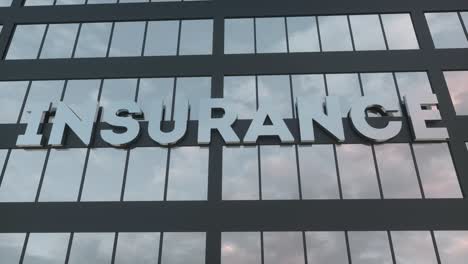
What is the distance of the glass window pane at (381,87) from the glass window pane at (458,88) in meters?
2.75

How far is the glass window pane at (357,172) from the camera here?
17.1m

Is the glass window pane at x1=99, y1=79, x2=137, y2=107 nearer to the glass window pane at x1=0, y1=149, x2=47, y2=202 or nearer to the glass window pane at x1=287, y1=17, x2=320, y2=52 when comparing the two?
the glass window pane at x1=0, y1=149, x2=47, y2=202

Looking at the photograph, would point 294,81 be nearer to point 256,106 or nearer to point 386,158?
point 256,106

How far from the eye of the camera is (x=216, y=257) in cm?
1597

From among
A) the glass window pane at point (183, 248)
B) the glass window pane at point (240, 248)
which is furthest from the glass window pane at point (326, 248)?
the glass window pane at point (183, 248)

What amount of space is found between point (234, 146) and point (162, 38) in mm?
7850

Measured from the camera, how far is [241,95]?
1984cm

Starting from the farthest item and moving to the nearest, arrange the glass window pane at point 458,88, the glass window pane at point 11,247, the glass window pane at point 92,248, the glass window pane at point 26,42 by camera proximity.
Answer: the glass window pane at point 26,42 < the glass window pane at point 458,88 < the glass window pane at point 11,247 < the glass window pane at point 92,248

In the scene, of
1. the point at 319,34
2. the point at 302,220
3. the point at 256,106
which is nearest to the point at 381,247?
the point at 302,220

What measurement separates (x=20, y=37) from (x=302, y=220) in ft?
61.4

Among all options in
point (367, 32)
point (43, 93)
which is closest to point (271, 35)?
point (367, 32)

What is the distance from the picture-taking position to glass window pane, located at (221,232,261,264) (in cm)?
1589

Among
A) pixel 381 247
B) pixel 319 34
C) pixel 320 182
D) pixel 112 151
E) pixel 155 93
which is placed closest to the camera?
pixel 381 247

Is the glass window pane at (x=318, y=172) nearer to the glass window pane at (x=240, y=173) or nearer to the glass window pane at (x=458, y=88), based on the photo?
the glass window pane at (x=240, y=173)
